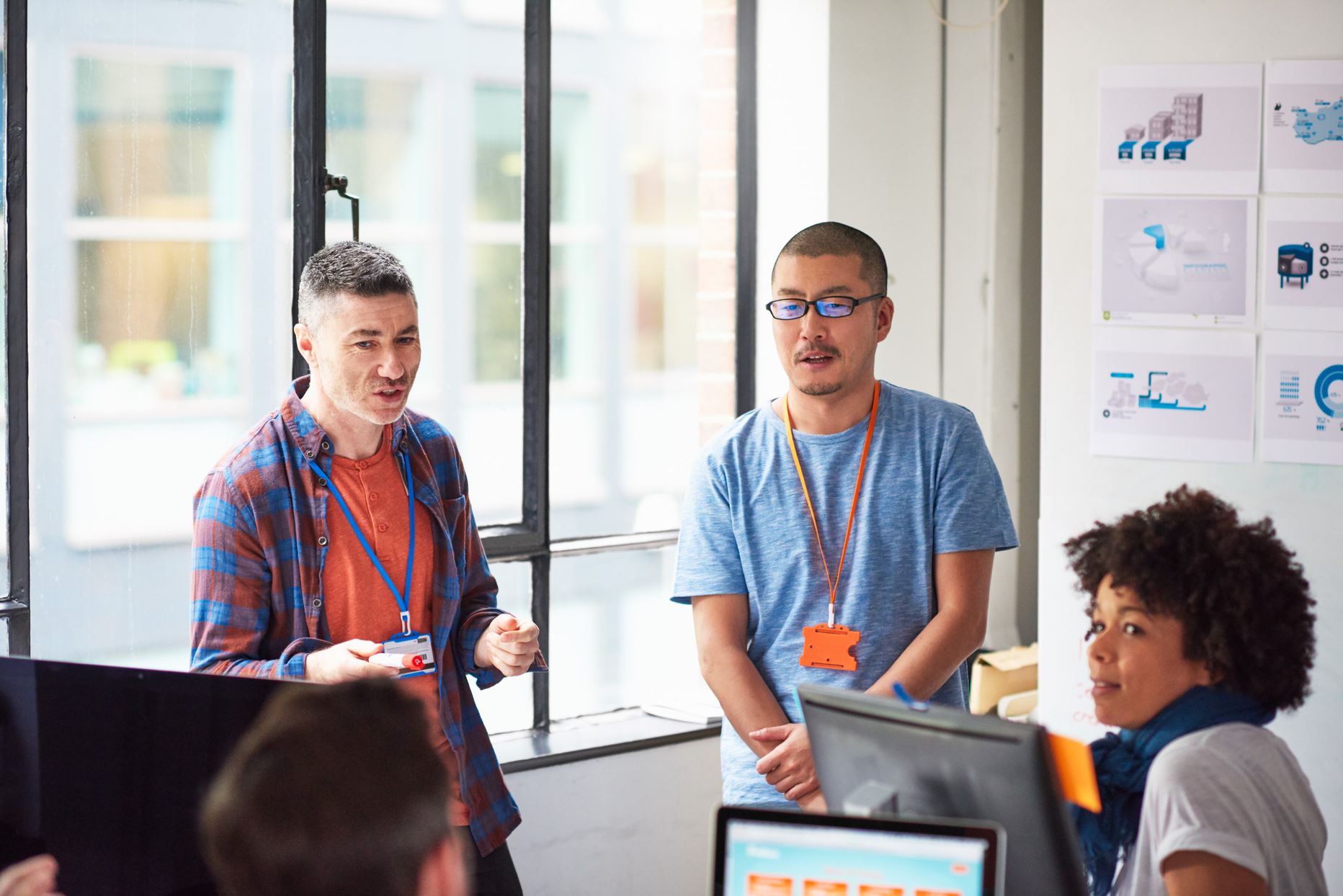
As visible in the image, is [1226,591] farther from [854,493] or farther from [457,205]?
[457,205]

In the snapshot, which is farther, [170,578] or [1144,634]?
[170,578]

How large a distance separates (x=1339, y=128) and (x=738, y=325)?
1.61 m

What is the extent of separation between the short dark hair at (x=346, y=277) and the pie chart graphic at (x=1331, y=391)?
216cm

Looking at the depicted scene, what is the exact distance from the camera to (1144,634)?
1587mm

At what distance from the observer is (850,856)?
119 cm

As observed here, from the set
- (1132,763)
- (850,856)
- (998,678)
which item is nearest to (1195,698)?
(1132,763)

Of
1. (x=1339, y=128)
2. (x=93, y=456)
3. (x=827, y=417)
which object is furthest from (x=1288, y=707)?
(x=93, y=456)

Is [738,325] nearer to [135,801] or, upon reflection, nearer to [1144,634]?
[1144,634]

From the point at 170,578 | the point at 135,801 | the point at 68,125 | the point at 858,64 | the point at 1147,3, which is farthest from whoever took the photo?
the point at 858,64

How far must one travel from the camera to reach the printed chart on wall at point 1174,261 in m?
3.06

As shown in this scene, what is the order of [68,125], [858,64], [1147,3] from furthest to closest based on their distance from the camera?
[858,64] → [1147,3] → [68,125]

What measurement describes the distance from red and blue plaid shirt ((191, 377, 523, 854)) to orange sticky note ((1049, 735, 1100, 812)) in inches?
43.6

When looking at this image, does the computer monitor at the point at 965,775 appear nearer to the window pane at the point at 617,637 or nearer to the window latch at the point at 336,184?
the window latch at the point at 336,184

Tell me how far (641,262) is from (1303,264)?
67.6 inches
